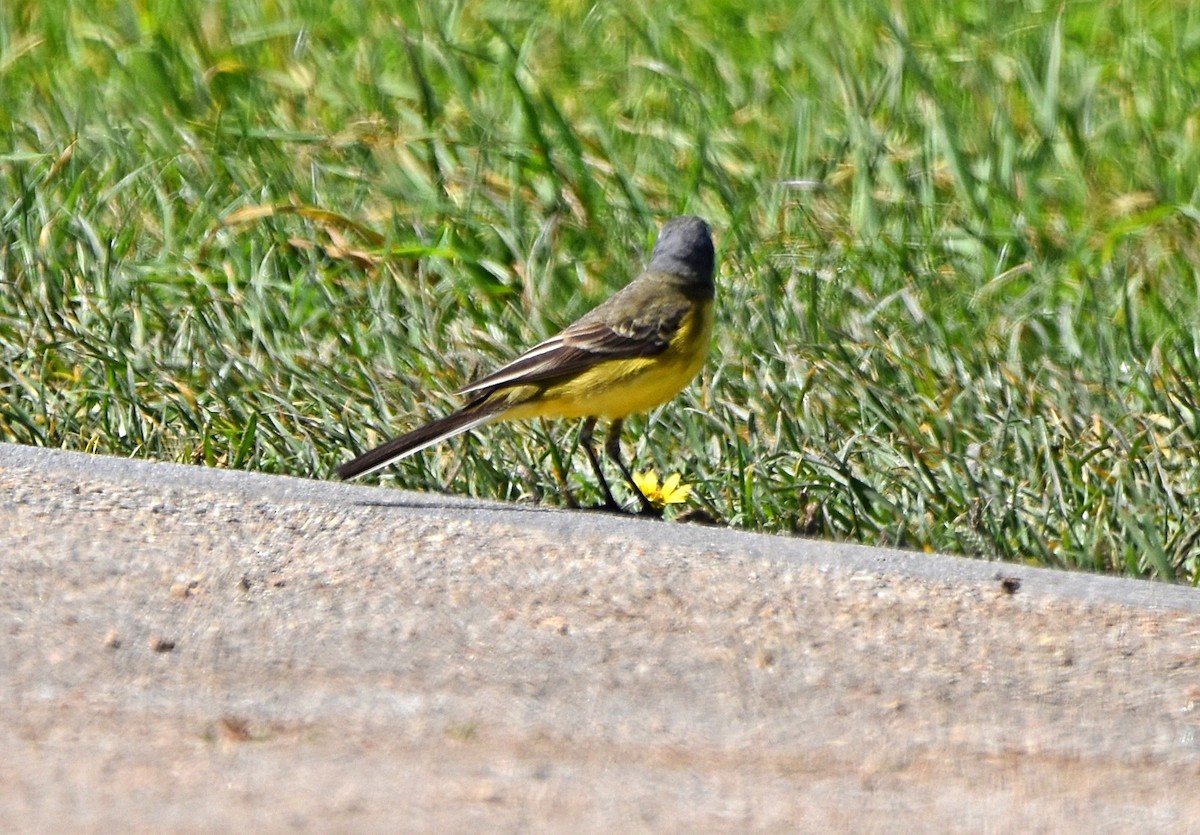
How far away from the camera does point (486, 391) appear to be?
5.72 m

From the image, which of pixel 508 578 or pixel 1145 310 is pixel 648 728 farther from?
pixel 1145 310

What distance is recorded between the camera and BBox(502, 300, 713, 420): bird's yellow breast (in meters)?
5.84

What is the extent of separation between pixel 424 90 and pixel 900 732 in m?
4.80

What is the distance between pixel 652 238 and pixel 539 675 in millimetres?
3404

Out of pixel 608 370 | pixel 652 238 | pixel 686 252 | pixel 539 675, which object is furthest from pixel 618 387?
pixel 539 675

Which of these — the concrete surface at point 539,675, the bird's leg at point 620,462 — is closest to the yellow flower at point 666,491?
the bird's leg at point 620,462

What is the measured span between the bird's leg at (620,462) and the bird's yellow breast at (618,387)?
0.46 feet

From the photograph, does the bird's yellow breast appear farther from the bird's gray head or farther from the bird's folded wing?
the bird's gray head

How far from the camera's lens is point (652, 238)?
24.3 ft

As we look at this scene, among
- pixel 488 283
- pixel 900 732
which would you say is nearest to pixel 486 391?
pixel 488 283

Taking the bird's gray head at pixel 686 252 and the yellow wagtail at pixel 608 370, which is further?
the bird's gray head at pixel 686 252

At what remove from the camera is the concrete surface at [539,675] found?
3.62m

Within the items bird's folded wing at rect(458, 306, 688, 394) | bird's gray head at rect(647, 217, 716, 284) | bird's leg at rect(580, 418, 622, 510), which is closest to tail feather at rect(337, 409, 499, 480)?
bird's folded wing at rect(458, 306, 688, 394)

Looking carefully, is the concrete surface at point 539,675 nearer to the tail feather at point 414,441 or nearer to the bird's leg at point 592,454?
the tail feather at point 414,441
